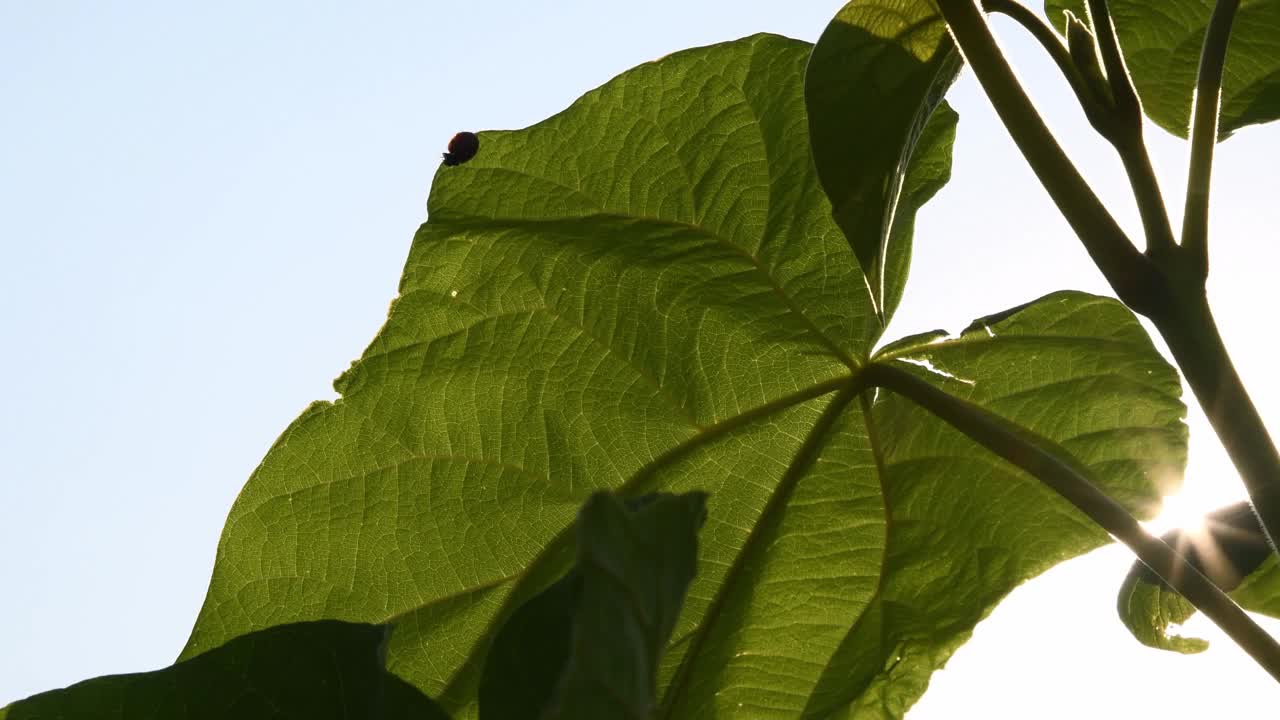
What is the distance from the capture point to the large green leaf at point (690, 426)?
135cm

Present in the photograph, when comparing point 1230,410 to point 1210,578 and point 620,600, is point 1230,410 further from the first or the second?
point 1210,578

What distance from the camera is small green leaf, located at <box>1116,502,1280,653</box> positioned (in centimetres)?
137

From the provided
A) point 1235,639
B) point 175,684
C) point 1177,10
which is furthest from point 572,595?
point 1177,10

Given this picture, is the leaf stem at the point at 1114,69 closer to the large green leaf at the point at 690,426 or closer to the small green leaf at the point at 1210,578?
the large green leaf at the point at 690,426

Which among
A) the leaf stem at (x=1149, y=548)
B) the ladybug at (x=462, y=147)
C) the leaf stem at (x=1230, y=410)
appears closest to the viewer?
the leaf stem at (x=1230, y=410)

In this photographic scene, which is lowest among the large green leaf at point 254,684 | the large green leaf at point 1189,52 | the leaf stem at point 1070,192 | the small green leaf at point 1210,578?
the large green leaf at point 254,684

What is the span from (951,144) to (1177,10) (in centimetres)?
28

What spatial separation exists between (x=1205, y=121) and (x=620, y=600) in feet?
2.23

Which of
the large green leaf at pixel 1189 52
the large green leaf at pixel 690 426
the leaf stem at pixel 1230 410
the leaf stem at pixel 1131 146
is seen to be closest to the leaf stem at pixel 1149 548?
the leaf stem at pixel 1230 410

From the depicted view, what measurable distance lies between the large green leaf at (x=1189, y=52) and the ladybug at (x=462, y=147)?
672 mm

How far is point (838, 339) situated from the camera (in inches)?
56.1

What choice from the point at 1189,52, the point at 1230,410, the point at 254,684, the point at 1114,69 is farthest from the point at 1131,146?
the point at 254,684

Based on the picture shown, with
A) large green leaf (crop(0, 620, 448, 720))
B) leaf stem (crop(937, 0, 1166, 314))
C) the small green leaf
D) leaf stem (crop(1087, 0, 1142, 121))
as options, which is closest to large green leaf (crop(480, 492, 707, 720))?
large green leaf (crop(0, 620, 448, 720))

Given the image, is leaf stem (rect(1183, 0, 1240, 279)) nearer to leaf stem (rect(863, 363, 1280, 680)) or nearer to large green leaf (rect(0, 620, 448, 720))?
leaf stem (rect(863, 363, 1280, 680))
